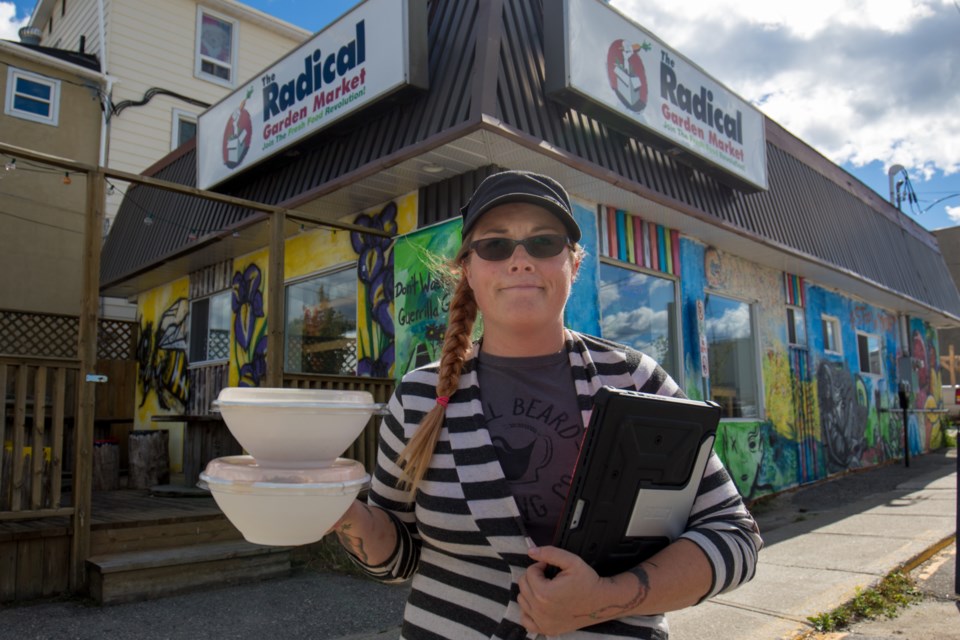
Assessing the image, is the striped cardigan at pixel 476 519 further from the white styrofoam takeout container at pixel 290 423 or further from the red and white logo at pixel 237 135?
the red and white logo at pixel 237 135

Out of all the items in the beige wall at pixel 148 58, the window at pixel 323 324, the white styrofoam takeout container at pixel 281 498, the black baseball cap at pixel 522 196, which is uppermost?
the beige wall at pixel 148 58

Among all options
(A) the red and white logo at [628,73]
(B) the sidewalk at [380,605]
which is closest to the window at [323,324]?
(B) the sidewalk at [380,605]

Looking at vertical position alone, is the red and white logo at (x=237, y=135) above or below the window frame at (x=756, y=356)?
above

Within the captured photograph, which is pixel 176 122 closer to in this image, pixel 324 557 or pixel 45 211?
pixel 45 211

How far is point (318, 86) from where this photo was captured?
6395 mm

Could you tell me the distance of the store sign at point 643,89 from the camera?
545cm

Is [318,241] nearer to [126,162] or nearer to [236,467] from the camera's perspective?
[236,467]

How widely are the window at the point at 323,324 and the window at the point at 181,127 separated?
8354 mm

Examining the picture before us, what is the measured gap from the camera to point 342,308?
7480 millimetres

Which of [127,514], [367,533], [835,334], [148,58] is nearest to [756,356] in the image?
[835,334]

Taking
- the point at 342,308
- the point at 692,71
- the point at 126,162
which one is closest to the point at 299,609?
the point at 342,308

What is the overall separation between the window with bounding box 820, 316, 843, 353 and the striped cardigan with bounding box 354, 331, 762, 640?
11.0 metres

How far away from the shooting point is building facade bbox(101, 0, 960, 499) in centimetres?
552

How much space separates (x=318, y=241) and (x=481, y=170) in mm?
2703
